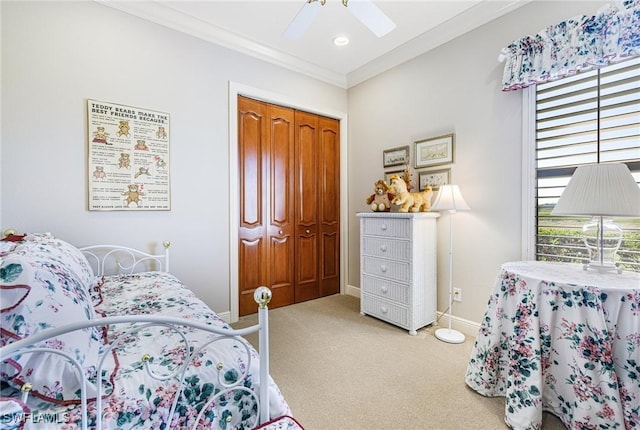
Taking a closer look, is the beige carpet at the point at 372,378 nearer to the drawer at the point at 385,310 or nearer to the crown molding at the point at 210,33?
the drawer at the point at 385,310

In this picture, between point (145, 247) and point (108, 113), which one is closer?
point (108, 113)

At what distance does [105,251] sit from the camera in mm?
2215

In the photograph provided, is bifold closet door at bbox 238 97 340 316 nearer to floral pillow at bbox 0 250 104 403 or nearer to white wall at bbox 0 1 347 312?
white wall at bbox 0 1 347 312

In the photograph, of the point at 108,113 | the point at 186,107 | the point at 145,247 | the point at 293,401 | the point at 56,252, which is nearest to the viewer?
the point at 56,252

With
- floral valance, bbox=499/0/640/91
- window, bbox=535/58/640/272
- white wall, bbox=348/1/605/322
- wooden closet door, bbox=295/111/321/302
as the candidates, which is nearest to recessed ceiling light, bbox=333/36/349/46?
→ white wall, bbox=348/1/605/322

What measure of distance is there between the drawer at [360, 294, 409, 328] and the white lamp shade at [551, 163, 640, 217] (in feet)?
4.85

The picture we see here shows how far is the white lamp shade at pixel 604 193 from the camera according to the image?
1435mm

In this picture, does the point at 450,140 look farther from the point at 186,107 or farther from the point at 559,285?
the point at 186,107

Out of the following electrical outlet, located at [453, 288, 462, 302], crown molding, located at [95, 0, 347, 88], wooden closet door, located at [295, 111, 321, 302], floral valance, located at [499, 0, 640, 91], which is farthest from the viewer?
wooden closet door, located at [295, 111, 321, 302]

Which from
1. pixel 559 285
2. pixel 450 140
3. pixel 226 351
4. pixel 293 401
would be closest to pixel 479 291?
pixel 559 285

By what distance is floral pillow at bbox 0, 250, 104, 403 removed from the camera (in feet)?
2.47

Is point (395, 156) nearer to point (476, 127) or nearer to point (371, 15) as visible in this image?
point (476, 127)

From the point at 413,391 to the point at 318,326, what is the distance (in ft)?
3.70

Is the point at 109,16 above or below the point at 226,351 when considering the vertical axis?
above
